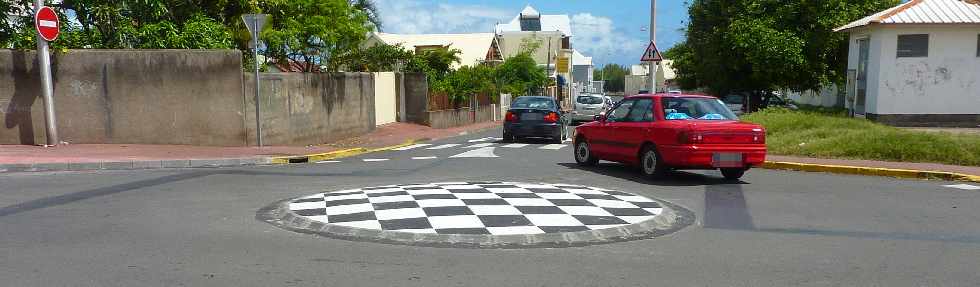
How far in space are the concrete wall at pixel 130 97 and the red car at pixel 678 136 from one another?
7.76 metres

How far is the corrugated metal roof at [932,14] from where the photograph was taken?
20781 mm

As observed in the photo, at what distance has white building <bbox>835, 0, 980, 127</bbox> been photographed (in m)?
21.0

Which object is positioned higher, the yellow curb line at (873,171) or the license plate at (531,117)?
the license plate at (531,117)

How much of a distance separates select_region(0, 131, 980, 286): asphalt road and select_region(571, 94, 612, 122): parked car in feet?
59.4

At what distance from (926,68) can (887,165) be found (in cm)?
1197

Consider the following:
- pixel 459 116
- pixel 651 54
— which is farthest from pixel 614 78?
pixel 651 54

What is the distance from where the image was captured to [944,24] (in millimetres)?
20844

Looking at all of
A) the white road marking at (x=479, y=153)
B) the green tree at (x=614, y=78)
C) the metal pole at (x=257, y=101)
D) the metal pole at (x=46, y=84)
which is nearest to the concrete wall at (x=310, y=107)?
the metal pole at (x=257, y=101)

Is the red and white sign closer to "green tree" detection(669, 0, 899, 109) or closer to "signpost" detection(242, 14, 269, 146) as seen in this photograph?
"signpost" detection(242, 14, 269, 146)

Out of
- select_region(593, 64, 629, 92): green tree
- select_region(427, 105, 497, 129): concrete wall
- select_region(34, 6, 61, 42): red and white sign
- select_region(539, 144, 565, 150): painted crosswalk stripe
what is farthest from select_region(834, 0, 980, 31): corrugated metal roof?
select_region(593, 64, 629, 92): green tree

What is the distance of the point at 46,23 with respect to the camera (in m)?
12.4

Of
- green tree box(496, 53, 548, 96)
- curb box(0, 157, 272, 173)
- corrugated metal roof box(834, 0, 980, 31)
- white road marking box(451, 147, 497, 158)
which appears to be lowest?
white road marking box(451, 147, 497, 158)

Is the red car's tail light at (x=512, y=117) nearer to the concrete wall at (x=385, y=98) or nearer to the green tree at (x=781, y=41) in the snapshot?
the concrete wall at (x=385, y=98)

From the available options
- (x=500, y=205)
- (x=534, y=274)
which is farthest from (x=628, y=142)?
(x=534, y=274)
